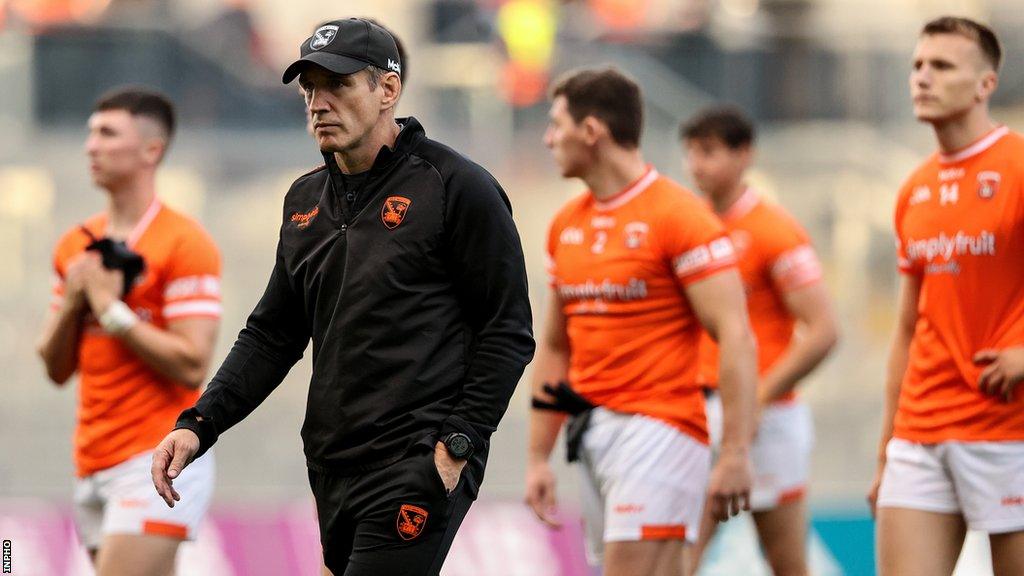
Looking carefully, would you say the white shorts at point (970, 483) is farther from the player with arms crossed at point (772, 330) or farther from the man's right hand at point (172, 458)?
the man's right hand at point (172, 458)

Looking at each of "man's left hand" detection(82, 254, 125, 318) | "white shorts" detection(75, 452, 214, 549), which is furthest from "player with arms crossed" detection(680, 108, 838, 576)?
"man's left hand" detection(82, 254, 125, 318)

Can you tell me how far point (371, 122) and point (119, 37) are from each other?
1048 centimetres

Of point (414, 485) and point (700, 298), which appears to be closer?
point (414, 485)

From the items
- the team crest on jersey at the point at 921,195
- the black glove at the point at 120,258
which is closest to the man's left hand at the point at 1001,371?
the team crest on jersey at the point at 921,195

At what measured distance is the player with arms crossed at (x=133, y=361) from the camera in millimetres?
6504

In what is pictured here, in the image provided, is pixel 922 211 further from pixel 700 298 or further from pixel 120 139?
pixel 120 139

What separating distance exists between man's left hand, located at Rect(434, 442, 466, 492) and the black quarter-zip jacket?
0.05 m

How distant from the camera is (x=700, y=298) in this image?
6.28 meters

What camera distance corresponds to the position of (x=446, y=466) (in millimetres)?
4609

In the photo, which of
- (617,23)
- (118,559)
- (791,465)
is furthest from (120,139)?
(617,23)

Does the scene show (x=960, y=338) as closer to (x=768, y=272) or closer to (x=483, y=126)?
(x=768, y=272)

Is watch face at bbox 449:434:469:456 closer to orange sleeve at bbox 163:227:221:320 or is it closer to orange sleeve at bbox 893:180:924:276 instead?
orange sleeve at bbox 893:180:924:276

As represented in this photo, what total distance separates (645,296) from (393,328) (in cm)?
189

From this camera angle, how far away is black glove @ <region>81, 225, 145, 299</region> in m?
6.63
